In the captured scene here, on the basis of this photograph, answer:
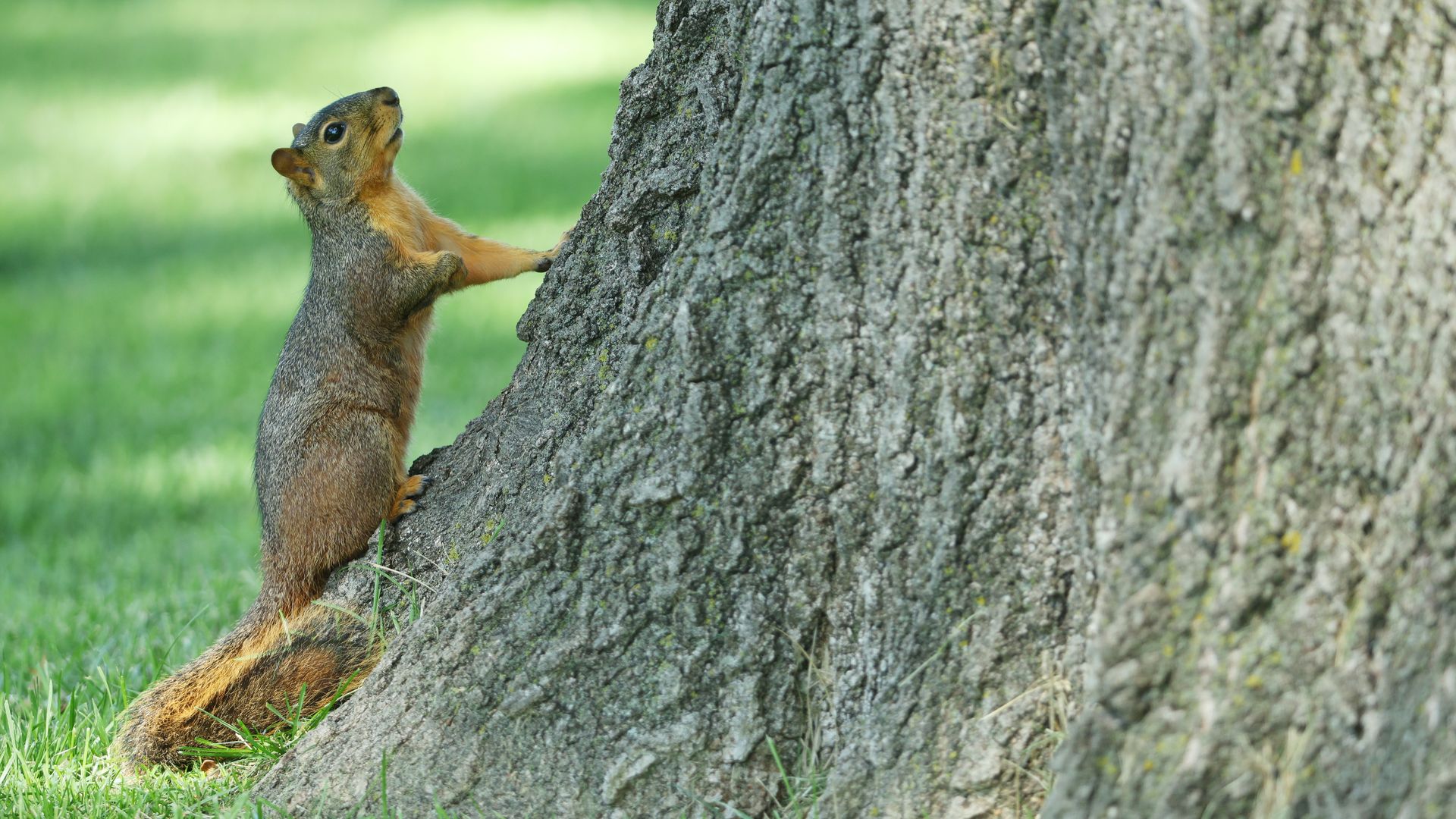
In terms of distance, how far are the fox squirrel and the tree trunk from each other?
1.23ft

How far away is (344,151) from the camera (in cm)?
390

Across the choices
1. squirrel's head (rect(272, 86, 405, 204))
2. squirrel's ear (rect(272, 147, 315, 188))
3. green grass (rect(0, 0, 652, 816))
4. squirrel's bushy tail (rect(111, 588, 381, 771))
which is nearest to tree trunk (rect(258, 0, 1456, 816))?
squirrel's bushy tail (rect(111, 588, 381, 771))

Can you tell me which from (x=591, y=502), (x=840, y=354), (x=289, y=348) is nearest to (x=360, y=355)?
(x=289, y=348)

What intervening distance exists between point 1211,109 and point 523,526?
1292 millimetres

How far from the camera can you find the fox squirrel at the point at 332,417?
3061 mm

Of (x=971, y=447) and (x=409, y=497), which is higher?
(x=971, y=447)

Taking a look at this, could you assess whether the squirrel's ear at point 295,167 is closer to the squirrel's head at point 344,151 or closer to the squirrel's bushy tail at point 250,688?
the squirrel's head at point 344,151

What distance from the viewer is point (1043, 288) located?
2.13 meters

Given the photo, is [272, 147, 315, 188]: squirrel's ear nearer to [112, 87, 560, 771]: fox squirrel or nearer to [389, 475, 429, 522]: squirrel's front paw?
[112, 87, 560, 771]: fox squirrel

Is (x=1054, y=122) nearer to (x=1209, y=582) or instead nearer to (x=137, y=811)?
(x=1209, y=582)

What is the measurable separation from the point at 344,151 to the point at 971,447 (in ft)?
7.59

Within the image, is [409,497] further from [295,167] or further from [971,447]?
[971,447]

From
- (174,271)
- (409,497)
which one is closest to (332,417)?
(409,497)

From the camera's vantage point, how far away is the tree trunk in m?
1.77
